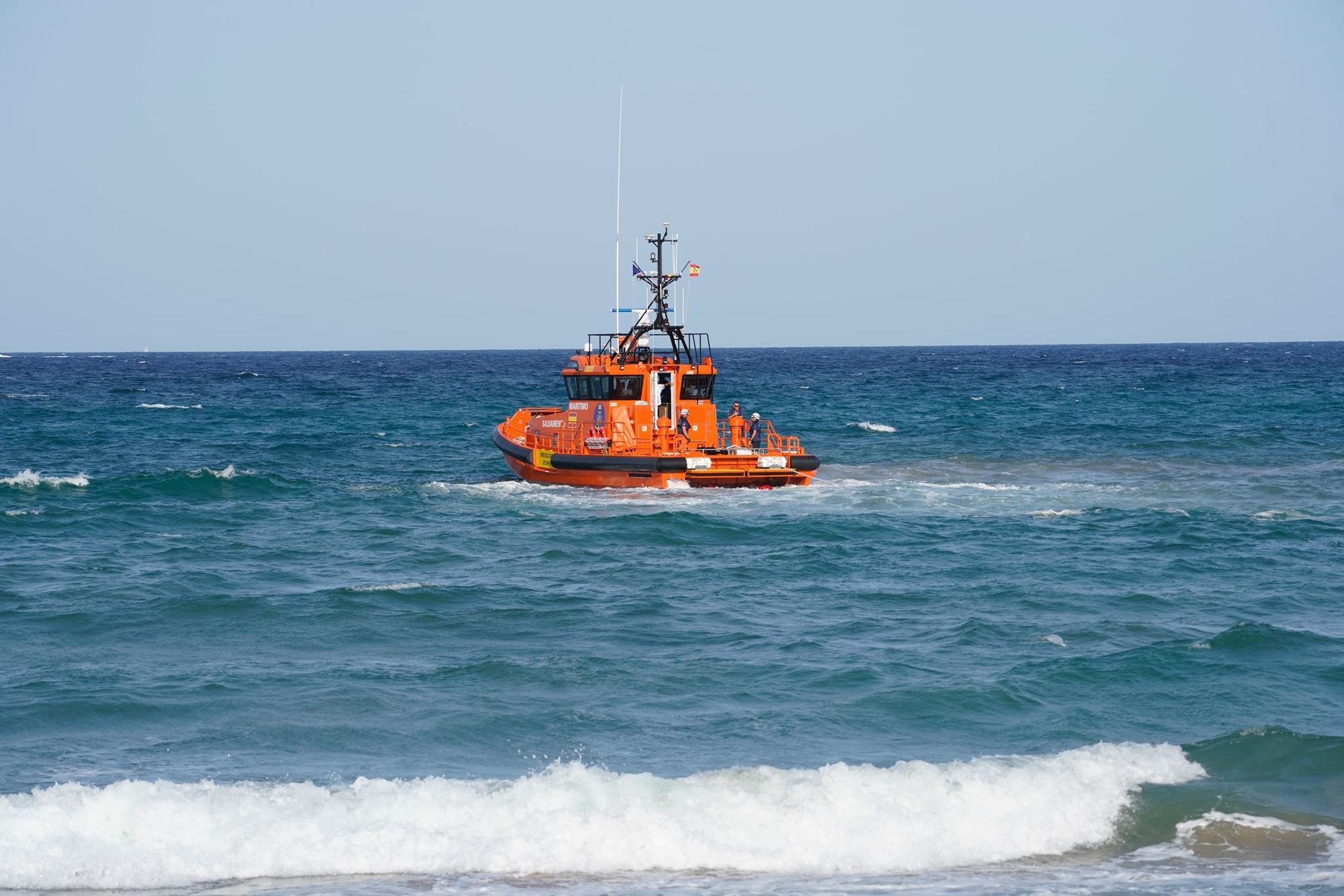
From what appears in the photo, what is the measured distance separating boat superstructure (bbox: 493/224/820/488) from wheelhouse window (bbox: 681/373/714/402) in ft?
0.07

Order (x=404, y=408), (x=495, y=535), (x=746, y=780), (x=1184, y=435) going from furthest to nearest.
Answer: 1. (x=404, y=408)
2. (x=1184, y=435)
3. (x=495, y=535)
4. (x=746, y=780)

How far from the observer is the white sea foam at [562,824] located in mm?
8945

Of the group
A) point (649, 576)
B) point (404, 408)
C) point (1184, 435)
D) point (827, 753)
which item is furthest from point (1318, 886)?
point (404, 408)

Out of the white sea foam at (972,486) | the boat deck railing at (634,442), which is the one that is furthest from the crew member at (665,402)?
the white sea foam at (972,486)

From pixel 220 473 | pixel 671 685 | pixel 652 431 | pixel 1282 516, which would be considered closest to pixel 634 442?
pixel 652 431

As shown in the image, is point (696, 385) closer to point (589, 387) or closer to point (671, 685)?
point (589, 387)

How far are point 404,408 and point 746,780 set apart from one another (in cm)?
5546

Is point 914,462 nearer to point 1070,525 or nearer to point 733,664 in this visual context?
point 1070,525

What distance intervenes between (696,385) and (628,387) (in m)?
1.52

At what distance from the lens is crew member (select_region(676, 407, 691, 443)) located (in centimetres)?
2789

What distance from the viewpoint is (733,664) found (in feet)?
44.7

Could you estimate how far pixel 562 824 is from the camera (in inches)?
370

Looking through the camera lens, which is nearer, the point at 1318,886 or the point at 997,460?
the point at 1318,886

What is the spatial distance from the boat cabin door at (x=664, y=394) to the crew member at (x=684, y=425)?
20 cm
